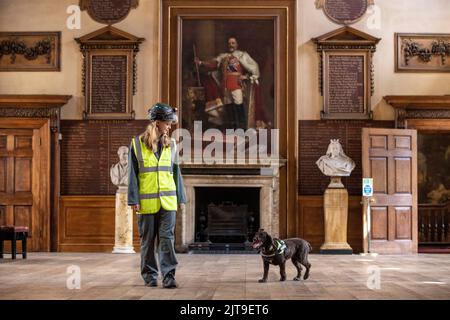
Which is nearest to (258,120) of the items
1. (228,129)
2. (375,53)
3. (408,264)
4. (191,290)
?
(228,129)

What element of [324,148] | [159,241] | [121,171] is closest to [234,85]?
[324,148]

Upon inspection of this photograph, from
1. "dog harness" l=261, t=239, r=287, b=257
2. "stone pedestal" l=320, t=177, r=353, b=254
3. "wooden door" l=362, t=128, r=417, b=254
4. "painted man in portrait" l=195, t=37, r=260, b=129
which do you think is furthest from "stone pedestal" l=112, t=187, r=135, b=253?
"dog harness" l=261, t=239, r=287, b=257

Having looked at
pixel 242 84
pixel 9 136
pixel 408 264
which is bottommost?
pixel 408 264

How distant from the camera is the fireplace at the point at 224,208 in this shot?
44.2 feet

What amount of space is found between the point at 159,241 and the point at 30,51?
7.71m

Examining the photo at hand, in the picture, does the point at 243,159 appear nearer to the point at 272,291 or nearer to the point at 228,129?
the point at 228,129

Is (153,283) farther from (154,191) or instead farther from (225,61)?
(225,61)

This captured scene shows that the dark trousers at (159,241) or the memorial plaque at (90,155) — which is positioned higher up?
the memorial plaque at (90,155)

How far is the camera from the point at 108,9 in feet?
45.5

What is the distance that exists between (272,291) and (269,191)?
261 inches

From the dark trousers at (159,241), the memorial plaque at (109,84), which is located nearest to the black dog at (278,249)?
the dark trousers at (159,241)

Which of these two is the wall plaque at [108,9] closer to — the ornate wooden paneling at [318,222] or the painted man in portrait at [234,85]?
the painted man in portrait at [234,85]

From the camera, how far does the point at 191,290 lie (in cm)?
693

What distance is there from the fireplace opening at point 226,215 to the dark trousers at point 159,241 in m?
6.25
